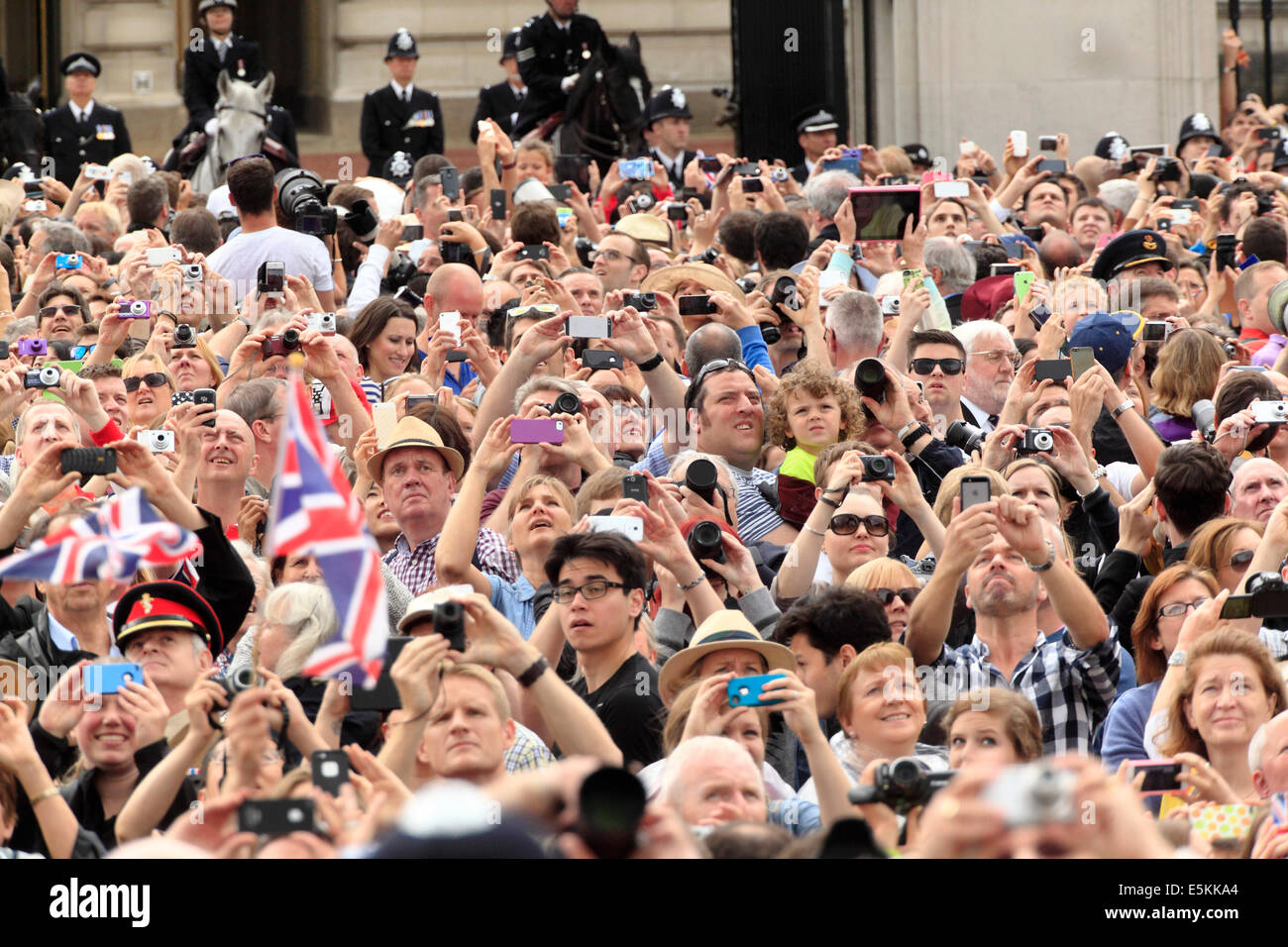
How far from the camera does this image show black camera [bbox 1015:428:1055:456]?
7.69 metres

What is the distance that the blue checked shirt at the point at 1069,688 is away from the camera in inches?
256

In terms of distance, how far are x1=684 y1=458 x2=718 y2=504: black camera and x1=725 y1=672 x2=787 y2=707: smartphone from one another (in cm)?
167

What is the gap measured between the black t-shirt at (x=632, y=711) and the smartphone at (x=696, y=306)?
3.33 m

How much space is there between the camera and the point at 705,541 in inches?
269

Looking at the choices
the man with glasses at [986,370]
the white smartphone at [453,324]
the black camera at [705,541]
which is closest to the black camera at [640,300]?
the white smartphone at [453,324]

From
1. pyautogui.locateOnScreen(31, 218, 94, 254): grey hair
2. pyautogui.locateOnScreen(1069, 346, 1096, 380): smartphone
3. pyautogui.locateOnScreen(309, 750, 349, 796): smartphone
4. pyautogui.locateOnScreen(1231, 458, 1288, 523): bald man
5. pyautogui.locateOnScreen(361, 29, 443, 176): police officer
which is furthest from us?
pyautogui.locateOnScreen(361, 29, 443, 176): police officer

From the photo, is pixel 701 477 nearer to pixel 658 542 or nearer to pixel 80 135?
pixel 658 542

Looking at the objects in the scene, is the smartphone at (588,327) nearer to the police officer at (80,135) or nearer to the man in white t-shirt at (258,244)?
the man in white t-shirt at (258,244)

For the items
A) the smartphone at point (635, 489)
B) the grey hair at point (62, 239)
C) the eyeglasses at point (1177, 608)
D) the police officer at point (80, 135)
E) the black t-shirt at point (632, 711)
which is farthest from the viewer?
the police officer at point (80, 135)

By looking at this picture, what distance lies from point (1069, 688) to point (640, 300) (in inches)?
132

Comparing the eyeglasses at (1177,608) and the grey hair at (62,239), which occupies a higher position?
the grey hair at (62,239)

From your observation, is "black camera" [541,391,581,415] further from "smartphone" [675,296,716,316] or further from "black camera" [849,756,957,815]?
"black camera" [849,756,957,815]

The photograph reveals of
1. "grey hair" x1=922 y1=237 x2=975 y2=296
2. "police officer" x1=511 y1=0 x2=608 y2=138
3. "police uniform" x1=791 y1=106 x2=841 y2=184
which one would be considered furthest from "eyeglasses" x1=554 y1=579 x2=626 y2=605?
"police uniform" x1=791 y1=106 x2=841 y2=184
